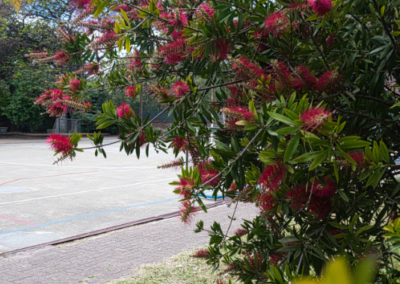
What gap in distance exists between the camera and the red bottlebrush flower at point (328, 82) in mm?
1886

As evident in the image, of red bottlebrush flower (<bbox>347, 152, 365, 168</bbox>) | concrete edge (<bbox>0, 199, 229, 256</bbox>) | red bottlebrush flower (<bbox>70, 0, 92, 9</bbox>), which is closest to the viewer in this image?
red bottlebrush flower (<bbox>347, 152, 365, 168</bbox>)

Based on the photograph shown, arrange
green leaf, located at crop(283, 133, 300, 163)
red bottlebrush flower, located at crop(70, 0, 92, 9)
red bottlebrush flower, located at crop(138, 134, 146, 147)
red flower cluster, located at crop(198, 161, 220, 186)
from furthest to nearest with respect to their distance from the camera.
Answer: red bottlebrush flower, located at crop(70, 0, 92, 9) < red bottlebrush flower, located at crop(138, 134, 146, 147) < red flower cluster, located at crop(198, 161, 220, 186) < green leaf, located at crop(283, 133, 300, 163)

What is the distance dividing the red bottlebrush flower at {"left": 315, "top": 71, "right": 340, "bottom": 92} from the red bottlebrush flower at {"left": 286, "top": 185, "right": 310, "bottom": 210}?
0.47m

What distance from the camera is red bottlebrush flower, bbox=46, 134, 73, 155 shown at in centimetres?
209

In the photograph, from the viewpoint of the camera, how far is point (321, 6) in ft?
5.69

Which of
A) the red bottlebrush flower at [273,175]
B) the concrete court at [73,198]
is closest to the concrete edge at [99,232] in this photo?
the concrete court at [73,198]

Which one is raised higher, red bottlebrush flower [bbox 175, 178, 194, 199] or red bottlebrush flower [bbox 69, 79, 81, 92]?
red bottlebrush flower [bbox 69, 79, 81, 92]

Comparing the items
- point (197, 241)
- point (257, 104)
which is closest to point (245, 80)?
point (257, 104)

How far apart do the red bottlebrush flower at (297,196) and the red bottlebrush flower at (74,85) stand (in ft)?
6.13

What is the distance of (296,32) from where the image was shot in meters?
2.50

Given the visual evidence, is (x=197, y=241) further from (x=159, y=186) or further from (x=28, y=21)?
(x=28, y=21)

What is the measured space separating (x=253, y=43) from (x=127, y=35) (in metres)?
0.75

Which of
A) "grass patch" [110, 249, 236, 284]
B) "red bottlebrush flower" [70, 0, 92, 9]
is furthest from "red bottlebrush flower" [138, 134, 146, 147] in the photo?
"grass patch" [110, 249, 236, 284]

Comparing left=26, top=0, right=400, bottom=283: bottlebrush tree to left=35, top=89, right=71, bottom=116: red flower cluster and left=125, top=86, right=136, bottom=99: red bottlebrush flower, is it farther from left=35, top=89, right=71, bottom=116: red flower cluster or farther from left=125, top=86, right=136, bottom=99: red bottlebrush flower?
left=125, top=86, right=136, bottom=99: red bottlebrush flower
